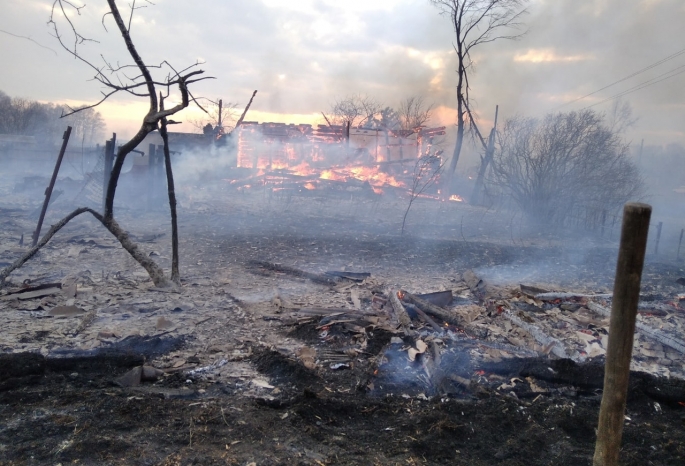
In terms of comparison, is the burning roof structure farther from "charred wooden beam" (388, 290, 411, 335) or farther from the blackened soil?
the blackened soil

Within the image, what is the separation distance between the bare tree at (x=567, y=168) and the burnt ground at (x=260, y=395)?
10.2 metres

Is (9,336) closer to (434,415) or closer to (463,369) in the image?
(434,415)

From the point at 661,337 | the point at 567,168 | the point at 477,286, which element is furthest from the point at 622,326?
the point at 567,168

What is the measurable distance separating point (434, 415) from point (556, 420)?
107 centimetres

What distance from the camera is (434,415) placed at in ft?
12.3

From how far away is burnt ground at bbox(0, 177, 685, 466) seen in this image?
325 cm

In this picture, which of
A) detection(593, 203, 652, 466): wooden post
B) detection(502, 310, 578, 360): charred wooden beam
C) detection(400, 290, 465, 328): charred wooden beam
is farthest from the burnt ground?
detection(593, 203, 652, 466): wooden post

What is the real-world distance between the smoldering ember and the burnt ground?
22mm

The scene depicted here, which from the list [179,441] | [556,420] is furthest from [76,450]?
[556,420]

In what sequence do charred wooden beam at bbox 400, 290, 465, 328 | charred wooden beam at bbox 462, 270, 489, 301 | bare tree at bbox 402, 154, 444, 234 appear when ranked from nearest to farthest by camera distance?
charred wooden beam at bbox 400, 290, 465, 328, charred wooden beam at bbox 462, 270, 489, 301, bare tree at bbox 402, 154, 444, 234

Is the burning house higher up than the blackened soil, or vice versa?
the burning house

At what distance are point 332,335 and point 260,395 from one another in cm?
193

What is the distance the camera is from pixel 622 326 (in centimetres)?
183

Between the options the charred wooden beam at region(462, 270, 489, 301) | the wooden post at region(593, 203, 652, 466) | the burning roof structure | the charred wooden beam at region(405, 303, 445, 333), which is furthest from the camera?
the burning roof structure
